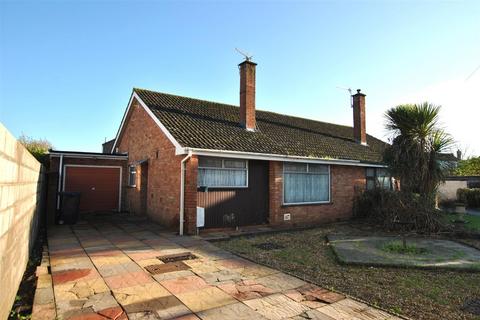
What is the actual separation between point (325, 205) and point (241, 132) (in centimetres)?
471

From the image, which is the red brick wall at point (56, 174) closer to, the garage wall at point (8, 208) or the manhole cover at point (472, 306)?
the garage wall at point (8, 208)

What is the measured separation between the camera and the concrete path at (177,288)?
13.9 feet

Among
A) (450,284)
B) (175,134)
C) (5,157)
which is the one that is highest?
(175,134)

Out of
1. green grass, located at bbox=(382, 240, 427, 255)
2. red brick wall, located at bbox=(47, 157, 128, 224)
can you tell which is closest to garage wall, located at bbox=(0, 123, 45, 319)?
green grass, located at bbox=(382, 240, 427, 255)

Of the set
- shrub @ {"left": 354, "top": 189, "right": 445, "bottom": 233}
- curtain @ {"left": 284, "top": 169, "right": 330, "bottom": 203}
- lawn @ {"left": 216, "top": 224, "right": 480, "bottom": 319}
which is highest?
curtain @ {"left": 284, "top": 169, "right": 330, "bottom": 203}

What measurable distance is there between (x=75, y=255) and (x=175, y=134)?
468 centimetres

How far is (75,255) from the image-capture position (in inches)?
284

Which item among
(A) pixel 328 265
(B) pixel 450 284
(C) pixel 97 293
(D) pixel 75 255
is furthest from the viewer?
(D) pixel 75 255

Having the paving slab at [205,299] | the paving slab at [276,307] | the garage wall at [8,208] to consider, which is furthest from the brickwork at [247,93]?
the garage wall at [8,208]

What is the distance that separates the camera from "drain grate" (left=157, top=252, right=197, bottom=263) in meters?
6.95

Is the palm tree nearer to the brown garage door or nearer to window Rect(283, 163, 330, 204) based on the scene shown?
window Rect(283, 163, 330, 204)

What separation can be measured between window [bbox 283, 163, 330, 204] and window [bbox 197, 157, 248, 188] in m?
1.93

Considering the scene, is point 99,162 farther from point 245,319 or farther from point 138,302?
point 245,319

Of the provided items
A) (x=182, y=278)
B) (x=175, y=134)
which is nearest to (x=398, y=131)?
(x=175, y=134)
